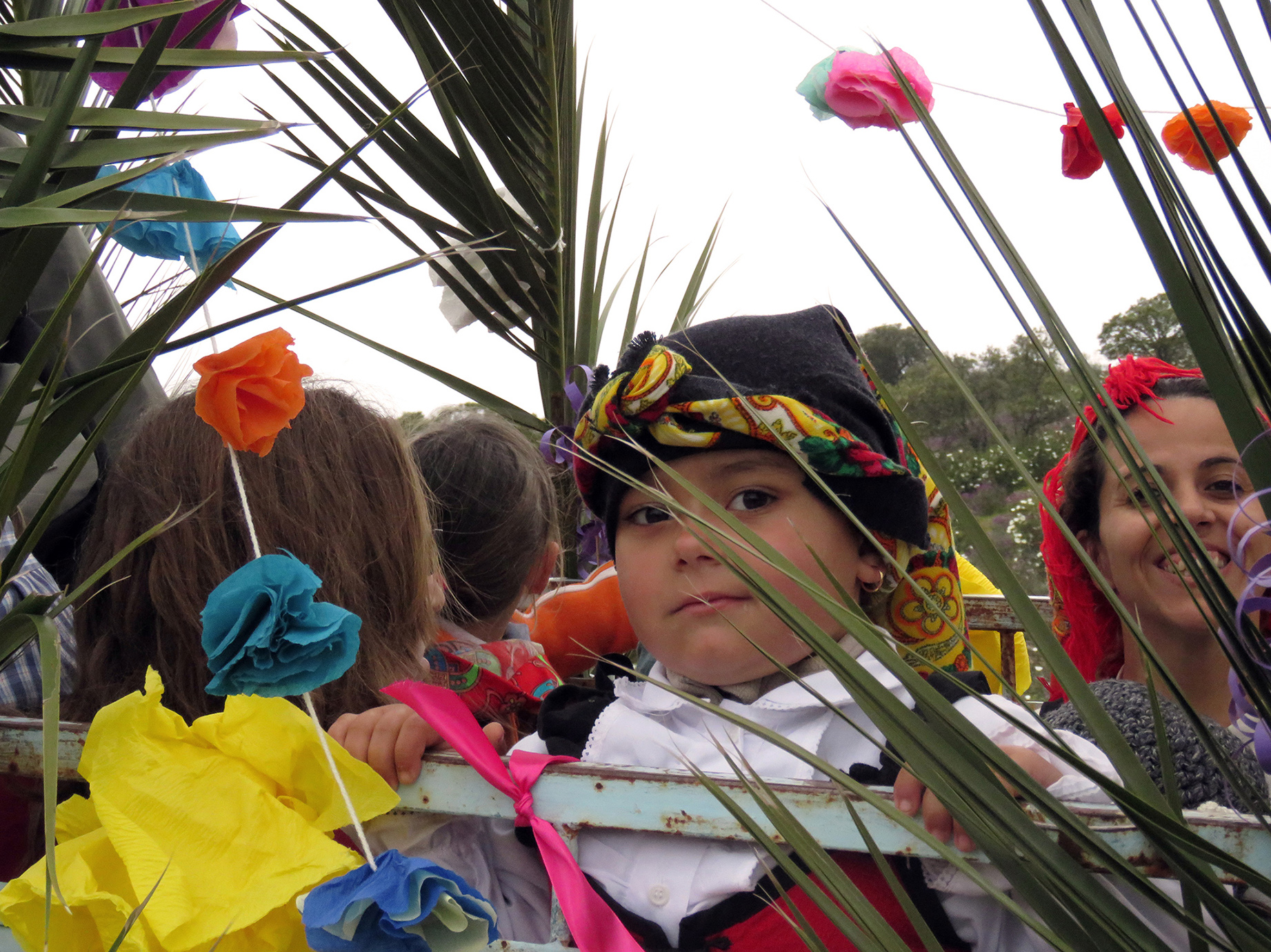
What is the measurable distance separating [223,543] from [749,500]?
0.66 metres

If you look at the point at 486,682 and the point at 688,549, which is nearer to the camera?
the point at 688,549

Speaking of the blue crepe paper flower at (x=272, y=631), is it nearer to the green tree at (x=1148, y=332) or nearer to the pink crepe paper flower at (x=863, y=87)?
the pink crepe paper flower at (x=863, y=87)

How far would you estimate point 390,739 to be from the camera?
1.02 meters

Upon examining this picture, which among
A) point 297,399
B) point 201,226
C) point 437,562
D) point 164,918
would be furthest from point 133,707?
point 201,226

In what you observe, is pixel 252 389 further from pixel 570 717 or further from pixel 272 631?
pixel 570 717

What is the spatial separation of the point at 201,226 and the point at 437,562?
558 millimetres

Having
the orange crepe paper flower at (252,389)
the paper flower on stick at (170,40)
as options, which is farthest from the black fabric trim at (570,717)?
the paper flower on stick at (170,40)

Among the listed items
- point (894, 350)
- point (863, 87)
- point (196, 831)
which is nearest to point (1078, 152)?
point (863, 87)

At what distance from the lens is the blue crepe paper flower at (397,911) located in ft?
2.53

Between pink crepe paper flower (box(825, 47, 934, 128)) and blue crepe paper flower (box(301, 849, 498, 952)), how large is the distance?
3.38ft

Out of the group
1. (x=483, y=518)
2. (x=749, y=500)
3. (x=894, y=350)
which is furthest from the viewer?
(x=894, y=350)

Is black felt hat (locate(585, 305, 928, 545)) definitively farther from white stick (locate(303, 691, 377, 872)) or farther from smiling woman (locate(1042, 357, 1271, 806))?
white stick (locate(303, 691, 377, 872))

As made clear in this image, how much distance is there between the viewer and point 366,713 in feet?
3.57

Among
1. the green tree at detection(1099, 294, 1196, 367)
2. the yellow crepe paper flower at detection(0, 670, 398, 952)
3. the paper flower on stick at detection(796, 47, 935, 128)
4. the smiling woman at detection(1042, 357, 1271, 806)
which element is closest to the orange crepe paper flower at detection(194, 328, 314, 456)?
the yellow crepe paper flower at detection(0, 670, 398, 952)
